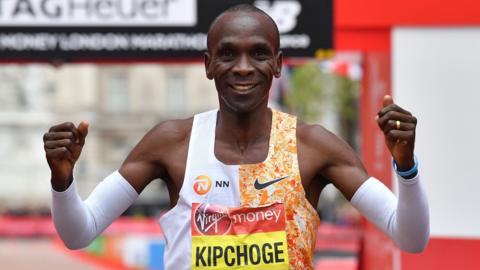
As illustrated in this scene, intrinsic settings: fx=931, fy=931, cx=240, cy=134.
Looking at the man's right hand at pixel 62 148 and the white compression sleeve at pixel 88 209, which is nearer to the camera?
the man's right hand at pixel 62 148

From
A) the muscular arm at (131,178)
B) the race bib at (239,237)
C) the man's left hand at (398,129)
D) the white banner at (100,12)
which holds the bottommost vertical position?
the race bib at (239,237)

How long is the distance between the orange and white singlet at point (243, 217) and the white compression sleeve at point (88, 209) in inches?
7.0

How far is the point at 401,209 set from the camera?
2760mm

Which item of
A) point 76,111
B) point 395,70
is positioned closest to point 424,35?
point 395,70

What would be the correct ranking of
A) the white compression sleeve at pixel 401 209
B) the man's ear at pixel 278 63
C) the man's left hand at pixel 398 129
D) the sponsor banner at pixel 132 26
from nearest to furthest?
the man's left hand at pixel 398 129
the white compression sleeve at pixel 401 209
the man's ear at pixel 278 63
the sponsor banner at pixel 132 26

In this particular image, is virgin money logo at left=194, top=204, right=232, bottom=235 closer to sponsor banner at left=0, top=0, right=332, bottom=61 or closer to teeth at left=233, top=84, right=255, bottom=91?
teeth at left=233, top=84, right=255, bottom=91

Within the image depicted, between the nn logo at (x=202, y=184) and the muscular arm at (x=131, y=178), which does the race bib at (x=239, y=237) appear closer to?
the nn logo at (x=202, y=184)

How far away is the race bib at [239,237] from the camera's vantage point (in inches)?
112

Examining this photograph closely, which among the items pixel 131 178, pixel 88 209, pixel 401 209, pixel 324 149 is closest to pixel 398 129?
pixel 401 209

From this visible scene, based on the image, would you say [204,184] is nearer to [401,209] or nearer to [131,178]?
[131,178]

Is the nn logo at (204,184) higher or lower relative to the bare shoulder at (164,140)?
lower

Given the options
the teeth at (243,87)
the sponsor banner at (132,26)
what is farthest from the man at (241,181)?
the sponsor banner at (132,26)

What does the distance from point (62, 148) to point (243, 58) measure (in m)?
0.61

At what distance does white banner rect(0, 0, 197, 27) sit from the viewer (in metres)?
5.77
